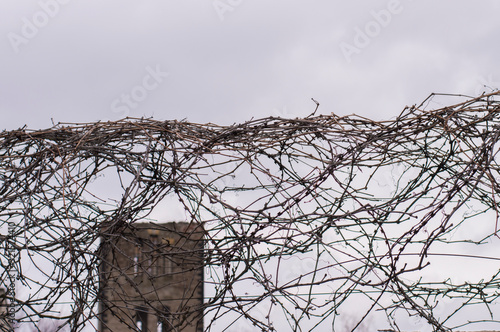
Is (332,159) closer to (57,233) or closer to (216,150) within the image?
(216,150)

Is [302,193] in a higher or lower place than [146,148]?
lower

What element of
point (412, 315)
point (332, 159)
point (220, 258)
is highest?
point (332, 159)

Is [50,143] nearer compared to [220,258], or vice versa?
[220,258]

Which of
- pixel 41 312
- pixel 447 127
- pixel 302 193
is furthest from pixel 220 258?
pixel 447 127

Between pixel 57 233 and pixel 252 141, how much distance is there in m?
1.12

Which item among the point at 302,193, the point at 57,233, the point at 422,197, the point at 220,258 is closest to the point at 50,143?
the point at 57,233

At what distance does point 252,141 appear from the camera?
3.26 metres

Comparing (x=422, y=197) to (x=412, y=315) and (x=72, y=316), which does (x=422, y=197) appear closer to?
(x=412, y=315)

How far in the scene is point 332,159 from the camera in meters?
3.10

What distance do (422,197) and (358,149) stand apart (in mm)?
418

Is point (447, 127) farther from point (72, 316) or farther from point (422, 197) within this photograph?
point (72, 316)

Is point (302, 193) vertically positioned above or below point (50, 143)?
below

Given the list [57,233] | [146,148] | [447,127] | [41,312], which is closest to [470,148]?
[447,127]

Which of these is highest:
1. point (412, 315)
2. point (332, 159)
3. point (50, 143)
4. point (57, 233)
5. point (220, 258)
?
point (50, 143)
